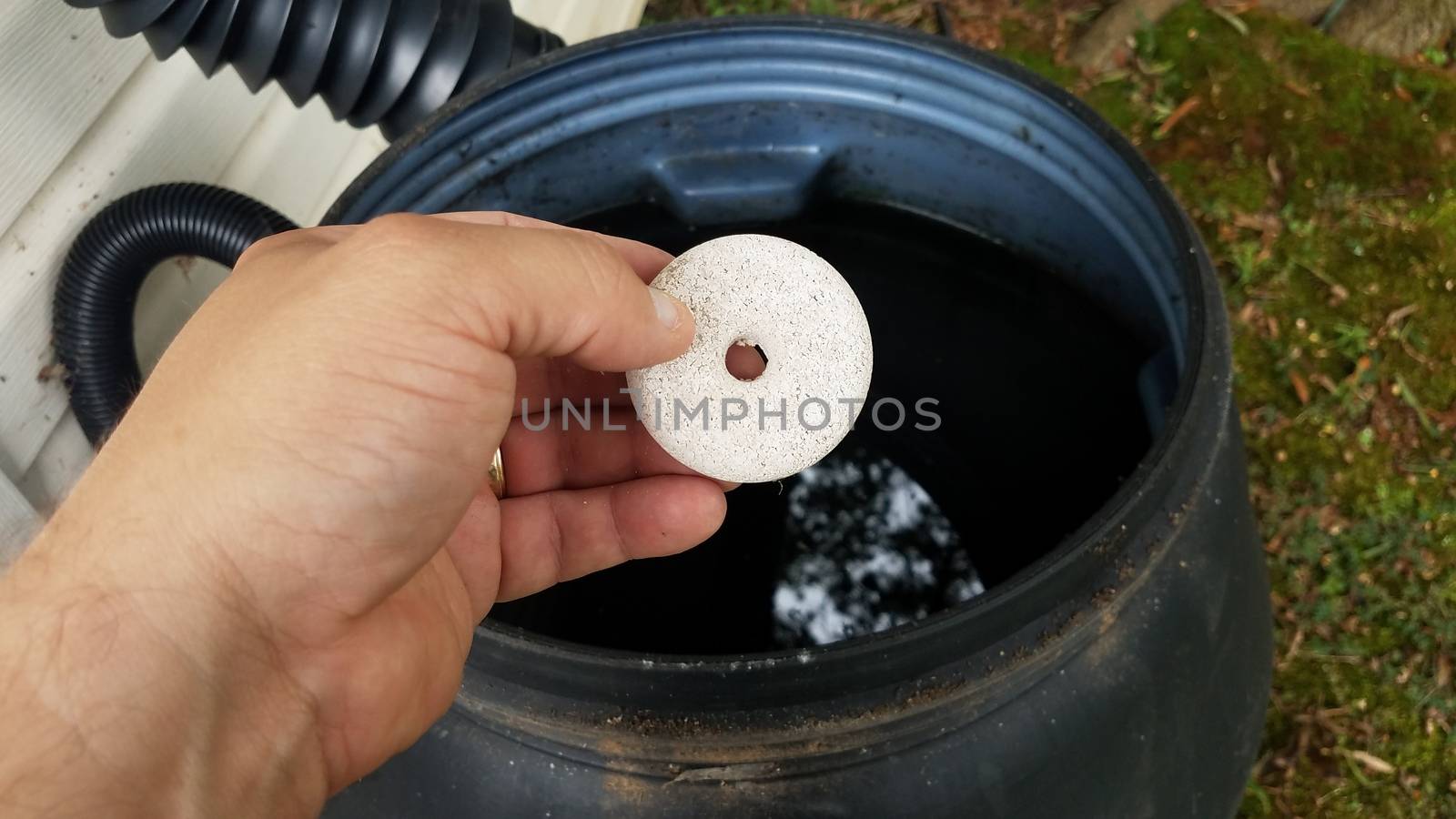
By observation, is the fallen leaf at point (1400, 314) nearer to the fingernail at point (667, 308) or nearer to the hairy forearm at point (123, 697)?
the fingernail at point (667, 308)

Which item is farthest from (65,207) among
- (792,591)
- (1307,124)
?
(1307,124)

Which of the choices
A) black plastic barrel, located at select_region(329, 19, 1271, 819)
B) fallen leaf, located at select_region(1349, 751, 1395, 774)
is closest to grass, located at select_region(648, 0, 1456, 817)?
fallen leaf, located at select_region(1349, 751, 1395, 774)

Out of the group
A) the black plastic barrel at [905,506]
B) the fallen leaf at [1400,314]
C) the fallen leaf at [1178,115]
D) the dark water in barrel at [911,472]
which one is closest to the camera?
the black plastic barrel at [905,506]

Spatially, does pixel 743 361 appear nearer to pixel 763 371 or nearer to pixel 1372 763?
pixel 763 371

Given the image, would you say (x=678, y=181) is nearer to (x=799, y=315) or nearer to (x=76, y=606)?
(x=799, y=315)

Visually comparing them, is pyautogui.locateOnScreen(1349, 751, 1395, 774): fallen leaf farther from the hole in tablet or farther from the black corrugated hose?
the black corrugated hose

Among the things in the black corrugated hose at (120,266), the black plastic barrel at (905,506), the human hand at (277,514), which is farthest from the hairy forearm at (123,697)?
the black corrugated hose at (120,266)

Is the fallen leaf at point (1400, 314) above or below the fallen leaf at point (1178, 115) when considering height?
below

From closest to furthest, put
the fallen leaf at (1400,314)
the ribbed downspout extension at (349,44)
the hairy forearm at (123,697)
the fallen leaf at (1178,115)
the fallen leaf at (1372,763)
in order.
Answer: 1. the hairy forearm at (123,697)
2. the ribbed downspout extension at (349,44)
3. the fallen leaf at (1372,763)
4. the fallen leaf at (1400,314)
5. the fallen leaf at (1178,115)
